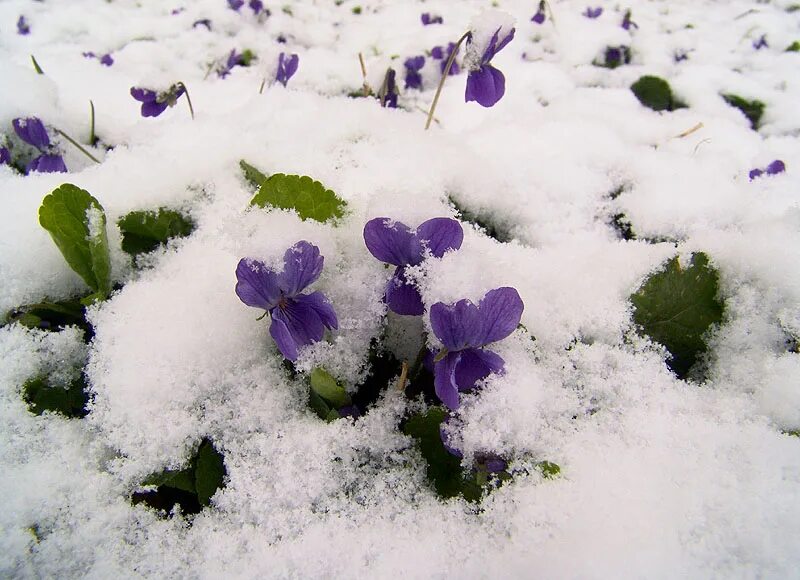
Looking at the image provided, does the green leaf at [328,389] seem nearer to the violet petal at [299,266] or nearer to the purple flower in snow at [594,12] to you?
the violet petal at [299,266]

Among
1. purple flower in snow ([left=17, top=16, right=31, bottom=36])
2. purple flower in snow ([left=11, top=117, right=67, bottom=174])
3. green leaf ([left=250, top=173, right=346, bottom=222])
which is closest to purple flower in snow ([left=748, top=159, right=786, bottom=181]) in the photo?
green leaf ([left=250, top=173, right=346, bottom=222])

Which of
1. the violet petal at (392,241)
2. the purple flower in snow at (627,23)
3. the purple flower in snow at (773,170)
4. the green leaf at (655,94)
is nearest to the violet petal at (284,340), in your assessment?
the violet petal at (392,241)

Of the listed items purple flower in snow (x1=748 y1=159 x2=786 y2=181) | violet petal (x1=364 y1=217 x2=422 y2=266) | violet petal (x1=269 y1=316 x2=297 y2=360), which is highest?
violet petal (x1=364 y1=217 x2=422 y2=266)

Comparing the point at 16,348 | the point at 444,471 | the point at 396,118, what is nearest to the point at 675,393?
the point at 444,471

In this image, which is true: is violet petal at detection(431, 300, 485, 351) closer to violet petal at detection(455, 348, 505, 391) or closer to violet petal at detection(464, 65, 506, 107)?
violet petal at detection(455, 348, 505, 391)

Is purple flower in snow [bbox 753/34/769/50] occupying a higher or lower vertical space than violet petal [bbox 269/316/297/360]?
lower

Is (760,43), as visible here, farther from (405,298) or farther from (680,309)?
(405,298)
